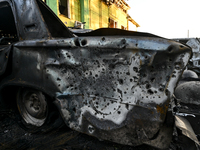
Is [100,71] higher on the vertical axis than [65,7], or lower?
lower

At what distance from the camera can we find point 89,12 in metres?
9.40

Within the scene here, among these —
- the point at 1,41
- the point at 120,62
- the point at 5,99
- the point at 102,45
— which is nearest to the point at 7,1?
the point at 1,41

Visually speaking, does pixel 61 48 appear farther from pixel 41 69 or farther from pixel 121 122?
pixel 121 122

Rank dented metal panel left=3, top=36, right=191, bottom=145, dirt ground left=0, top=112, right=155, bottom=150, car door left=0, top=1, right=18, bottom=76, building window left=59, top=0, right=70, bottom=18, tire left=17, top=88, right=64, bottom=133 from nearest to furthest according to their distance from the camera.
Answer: dented metal panel left=3, top=36, right=191, bottom=145 < dirt ground left=0, top=112, right=155, bottom=150 < car door left=0, top=1, right=18, bottom=76 < tire left=17, top=88, right=64, bottom=133 < building window left=59, top=0, right=70, bottom=18

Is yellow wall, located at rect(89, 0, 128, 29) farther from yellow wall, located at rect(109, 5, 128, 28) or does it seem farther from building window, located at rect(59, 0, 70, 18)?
building window, located at rect(59, 0, 70, 18)

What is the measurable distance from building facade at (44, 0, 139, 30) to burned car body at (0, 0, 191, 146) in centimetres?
490

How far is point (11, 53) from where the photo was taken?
173 cm

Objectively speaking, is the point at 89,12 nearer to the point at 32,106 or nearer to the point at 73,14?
the point at 73,14

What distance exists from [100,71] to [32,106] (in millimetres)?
1440

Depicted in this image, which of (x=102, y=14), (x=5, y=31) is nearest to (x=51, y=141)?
(x=5, y=31)

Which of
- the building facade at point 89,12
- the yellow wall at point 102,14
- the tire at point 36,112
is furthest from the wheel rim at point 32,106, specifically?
the yellow wall at point 102,14

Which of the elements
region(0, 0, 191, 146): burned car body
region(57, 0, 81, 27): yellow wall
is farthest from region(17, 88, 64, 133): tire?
region(57, 0, 81, 27): yellow wall

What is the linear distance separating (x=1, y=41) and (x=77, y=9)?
7.30 metres

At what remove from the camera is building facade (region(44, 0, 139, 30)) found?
768 centimetres
